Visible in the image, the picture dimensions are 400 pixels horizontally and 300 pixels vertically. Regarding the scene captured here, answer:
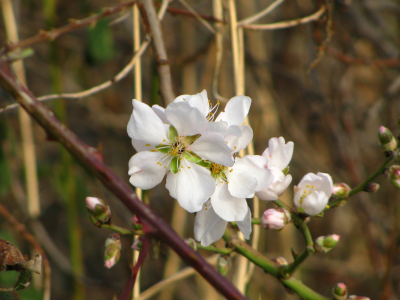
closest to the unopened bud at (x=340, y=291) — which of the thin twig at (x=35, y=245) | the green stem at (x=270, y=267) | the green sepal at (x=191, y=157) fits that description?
the green stem at (x=270, y=267)

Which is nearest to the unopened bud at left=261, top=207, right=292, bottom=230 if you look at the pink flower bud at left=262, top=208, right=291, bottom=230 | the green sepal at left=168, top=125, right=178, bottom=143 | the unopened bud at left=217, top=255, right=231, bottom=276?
the pink flower bud at left=262, top=208, right=291, bottom=230

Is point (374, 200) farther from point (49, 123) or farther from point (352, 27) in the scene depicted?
point (49, 123)

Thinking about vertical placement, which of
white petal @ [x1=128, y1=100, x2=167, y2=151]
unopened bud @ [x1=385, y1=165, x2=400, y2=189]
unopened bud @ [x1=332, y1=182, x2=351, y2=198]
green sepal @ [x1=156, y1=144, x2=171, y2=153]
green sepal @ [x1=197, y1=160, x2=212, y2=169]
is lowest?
unopened bud @ [x1=332, y1=182, x2=351, y2=198]

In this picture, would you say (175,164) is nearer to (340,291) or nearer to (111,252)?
(111,252)

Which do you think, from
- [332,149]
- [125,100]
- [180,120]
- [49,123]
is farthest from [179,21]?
[49,123]

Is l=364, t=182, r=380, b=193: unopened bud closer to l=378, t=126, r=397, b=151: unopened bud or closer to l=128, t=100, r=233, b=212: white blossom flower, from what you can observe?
l=378, t=126, r=397, b=151: unopened bud

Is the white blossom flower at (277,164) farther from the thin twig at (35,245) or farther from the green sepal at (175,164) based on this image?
the thin twig at (35,245)
